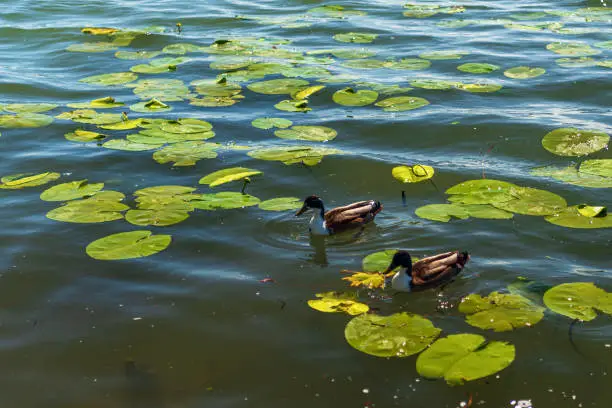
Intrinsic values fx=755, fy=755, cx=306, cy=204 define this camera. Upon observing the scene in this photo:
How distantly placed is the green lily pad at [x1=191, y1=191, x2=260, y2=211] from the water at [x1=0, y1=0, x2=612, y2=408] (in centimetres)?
16

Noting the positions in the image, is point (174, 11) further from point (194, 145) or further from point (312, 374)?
point (312, 374)

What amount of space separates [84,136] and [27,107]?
2.25 m

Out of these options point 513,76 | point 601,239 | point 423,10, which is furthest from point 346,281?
point 423,10

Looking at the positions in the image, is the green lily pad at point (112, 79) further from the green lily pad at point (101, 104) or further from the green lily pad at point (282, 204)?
the green lily pad at point (282, 204)

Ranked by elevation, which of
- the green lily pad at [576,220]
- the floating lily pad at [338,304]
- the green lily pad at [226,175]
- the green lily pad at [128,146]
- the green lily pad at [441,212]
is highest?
the green lily pad at [128,146]

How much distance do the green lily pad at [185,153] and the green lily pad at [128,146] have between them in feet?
0.80

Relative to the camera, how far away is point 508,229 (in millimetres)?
9469

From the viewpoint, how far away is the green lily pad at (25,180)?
35.7 feet

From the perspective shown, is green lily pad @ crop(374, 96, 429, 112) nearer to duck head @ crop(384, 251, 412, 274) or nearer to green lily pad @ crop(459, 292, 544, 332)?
duck head @ crop(384, 251, 412, 274)

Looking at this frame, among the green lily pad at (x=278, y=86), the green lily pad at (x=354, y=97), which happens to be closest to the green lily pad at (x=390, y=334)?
the green lily pad at (x=354, y=97)

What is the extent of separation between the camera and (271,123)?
12969 millimetres

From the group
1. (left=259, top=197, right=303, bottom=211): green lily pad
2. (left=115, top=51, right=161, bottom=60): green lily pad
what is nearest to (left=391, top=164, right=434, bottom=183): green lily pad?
(left=259, top=197, right=303, bottom=211): green lily pad

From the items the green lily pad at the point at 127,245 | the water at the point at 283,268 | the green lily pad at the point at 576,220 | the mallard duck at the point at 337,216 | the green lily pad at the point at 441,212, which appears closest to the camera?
the water at the point at 283,268

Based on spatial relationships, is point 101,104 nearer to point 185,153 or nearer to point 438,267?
point 185,153
